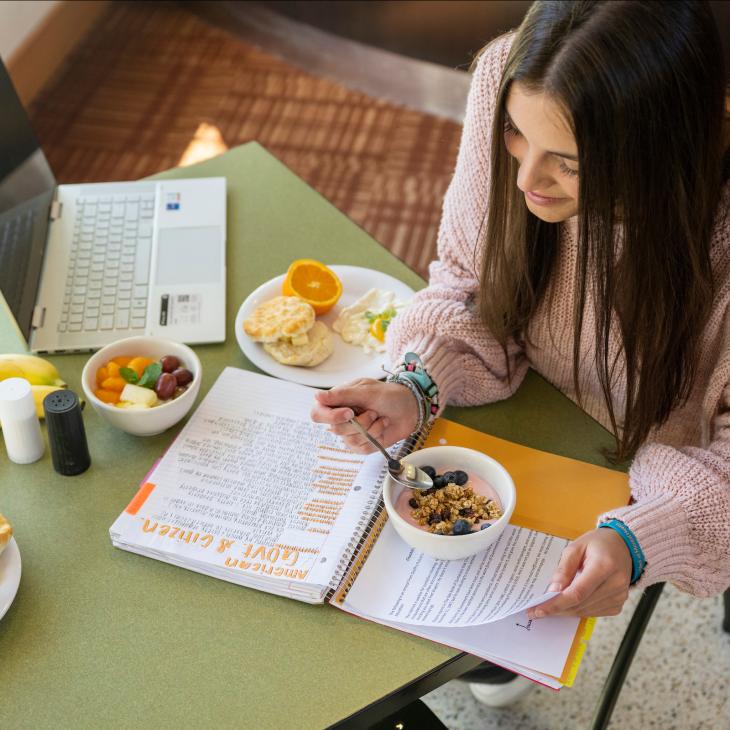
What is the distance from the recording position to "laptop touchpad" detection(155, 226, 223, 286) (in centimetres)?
142

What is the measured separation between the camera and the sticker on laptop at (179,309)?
1.35 meters

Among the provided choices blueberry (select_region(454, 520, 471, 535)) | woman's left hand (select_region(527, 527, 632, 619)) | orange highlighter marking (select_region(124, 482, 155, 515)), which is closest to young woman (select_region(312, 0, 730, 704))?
woman's left hand (select_region(527, 527, 632, 619))

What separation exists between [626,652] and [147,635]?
0.76 meters

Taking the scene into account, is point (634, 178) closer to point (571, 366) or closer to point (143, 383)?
point (571, 366)

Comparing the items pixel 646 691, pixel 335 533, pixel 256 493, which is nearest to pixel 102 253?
pixel 256 493

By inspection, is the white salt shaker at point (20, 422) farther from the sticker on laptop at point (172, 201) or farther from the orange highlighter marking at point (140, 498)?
the sticker on laptop at point (172, 201)

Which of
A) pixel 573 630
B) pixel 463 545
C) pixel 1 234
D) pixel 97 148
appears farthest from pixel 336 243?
pixel 97 148

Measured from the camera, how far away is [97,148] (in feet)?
9.93

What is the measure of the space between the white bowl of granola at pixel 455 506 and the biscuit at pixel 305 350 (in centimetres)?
25

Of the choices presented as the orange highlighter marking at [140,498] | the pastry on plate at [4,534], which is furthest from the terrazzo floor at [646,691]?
the pastry on plate at [4,534]

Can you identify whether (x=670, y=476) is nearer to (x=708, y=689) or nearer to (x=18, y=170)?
(x=708, y=689)

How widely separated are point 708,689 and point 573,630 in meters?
0.91

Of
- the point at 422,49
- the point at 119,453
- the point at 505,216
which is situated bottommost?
the point at 422,49

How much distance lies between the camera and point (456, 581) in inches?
40.0
